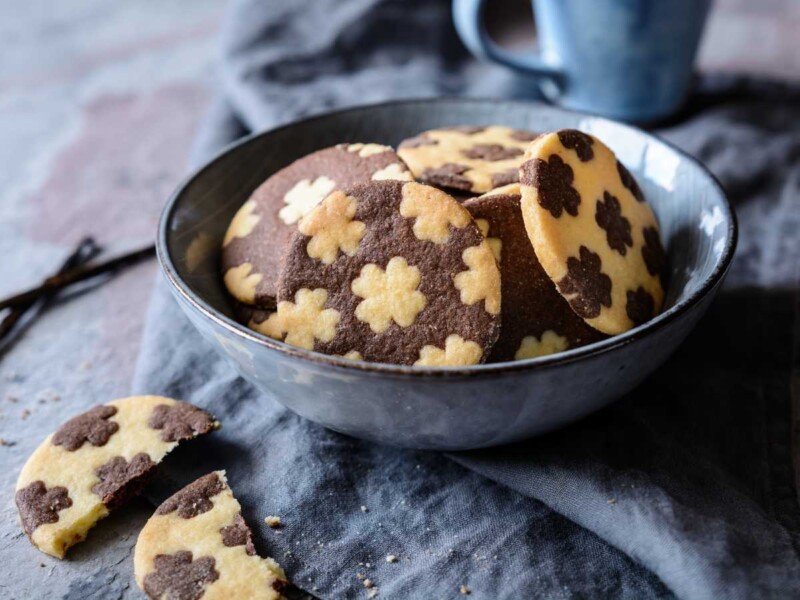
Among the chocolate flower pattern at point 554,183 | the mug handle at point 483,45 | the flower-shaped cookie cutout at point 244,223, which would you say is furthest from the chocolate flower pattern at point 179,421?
the mug handle at point 483,45

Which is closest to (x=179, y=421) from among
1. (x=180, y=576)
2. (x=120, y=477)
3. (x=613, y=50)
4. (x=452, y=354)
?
(x=120, y=477)

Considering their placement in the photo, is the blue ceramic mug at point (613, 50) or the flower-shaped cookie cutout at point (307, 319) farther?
the blue ceramic mug at point (613, 50)

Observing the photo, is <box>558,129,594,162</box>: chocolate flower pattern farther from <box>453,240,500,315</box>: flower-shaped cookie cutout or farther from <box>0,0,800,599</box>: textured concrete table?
<box>0,0,800,599</box>: textured concrete table

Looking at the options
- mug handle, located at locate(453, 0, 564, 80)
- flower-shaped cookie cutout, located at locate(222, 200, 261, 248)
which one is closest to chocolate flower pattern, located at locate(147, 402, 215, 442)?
flower-shaped cookie cutout, located at locate(222, 200, 261, 248)

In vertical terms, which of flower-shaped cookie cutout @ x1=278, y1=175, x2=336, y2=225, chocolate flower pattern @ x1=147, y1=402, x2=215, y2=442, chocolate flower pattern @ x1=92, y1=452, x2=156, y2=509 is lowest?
chocolate flower pattern @ x1=147, y1=402, x2=215, y2=442

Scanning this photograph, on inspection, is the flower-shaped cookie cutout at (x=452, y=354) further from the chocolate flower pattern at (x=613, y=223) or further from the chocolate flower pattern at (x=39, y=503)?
the chocolate flower pattern at (x=39, y=503)

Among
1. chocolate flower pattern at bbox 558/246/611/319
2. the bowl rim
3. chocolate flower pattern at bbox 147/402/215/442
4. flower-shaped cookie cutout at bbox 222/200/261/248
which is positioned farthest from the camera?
flower-shaped cookie cutout at bbox 222/200/261/248

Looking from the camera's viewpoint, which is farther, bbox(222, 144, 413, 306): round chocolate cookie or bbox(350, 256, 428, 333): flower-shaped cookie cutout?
bbox(222, 144, 413, 306): round chocolate cookie
